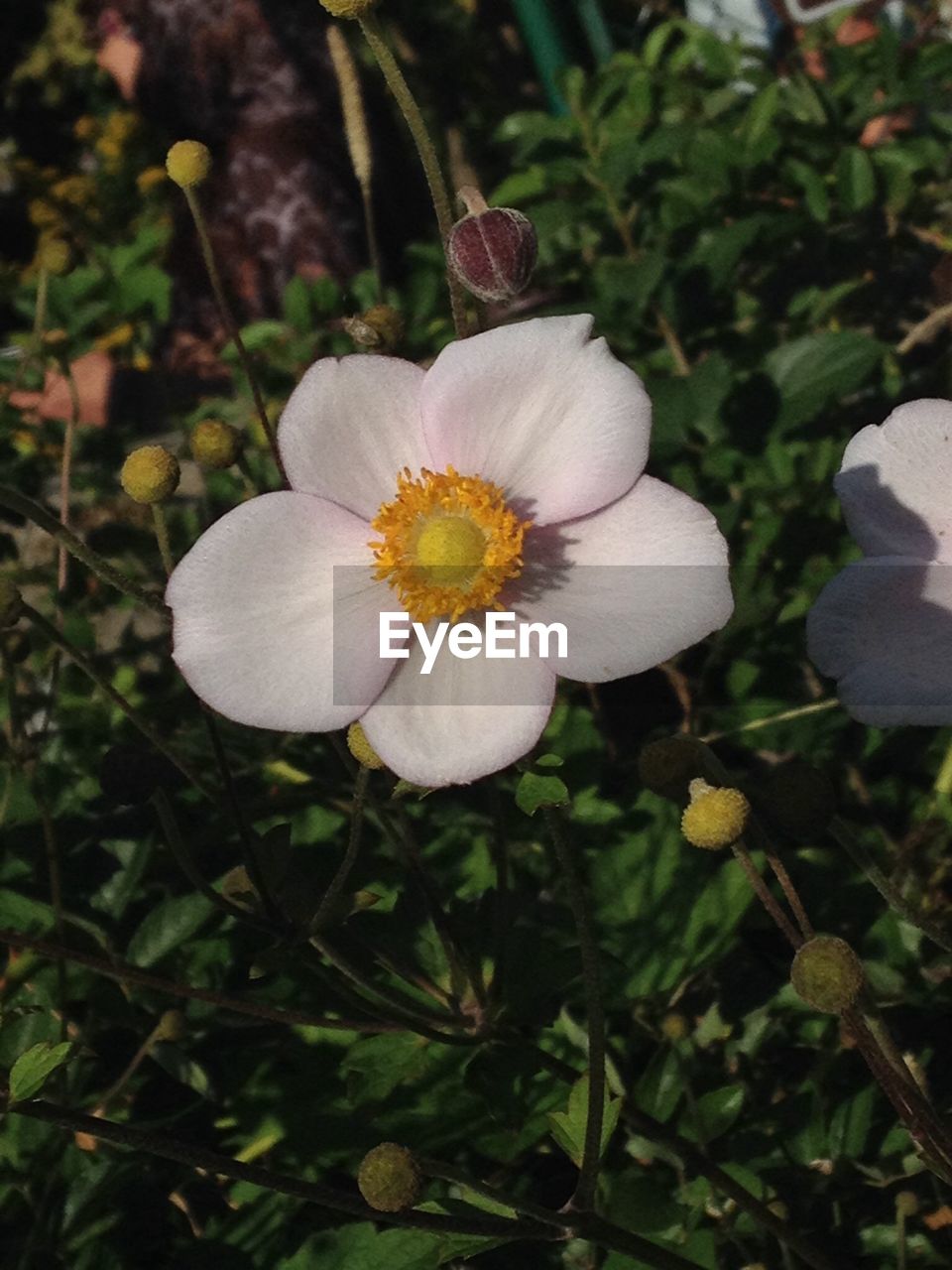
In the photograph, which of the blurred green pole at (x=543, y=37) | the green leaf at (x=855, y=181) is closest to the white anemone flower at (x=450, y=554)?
the green leaf at (x=855, y=181)

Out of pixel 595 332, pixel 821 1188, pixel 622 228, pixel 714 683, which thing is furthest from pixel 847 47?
pixel 821 1188

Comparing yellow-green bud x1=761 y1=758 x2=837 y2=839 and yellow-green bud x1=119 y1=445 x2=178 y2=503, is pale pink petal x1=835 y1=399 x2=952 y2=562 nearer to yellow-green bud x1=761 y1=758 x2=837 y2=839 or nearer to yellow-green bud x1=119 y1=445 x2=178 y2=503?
yellow-green bud x1=761 y1=758 x2=837 y2=839

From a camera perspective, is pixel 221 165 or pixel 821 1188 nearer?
pixel 821 1188

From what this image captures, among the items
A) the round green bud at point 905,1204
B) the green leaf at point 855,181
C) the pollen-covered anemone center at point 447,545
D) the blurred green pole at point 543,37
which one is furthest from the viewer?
the blurred green pole at point 543,37

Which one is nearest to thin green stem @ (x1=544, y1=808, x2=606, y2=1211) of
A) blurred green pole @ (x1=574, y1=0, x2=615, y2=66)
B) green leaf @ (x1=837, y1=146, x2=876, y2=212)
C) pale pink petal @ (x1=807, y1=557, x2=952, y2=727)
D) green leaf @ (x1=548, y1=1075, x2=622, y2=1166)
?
green leaf @ (x1=548, y1=1075, x2=622, y2=1166)

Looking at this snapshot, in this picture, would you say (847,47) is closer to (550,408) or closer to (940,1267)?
(550,408)

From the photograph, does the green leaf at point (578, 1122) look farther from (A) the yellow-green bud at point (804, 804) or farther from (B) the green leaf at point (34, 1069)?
(B) the green leaf at point (34, 1069)

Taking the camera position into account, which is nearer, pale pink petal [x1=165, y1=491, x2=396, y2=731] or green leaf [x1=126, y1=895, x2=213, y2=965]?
pale pink petal [x1=165, y1=491, x2=396, y2=731]
